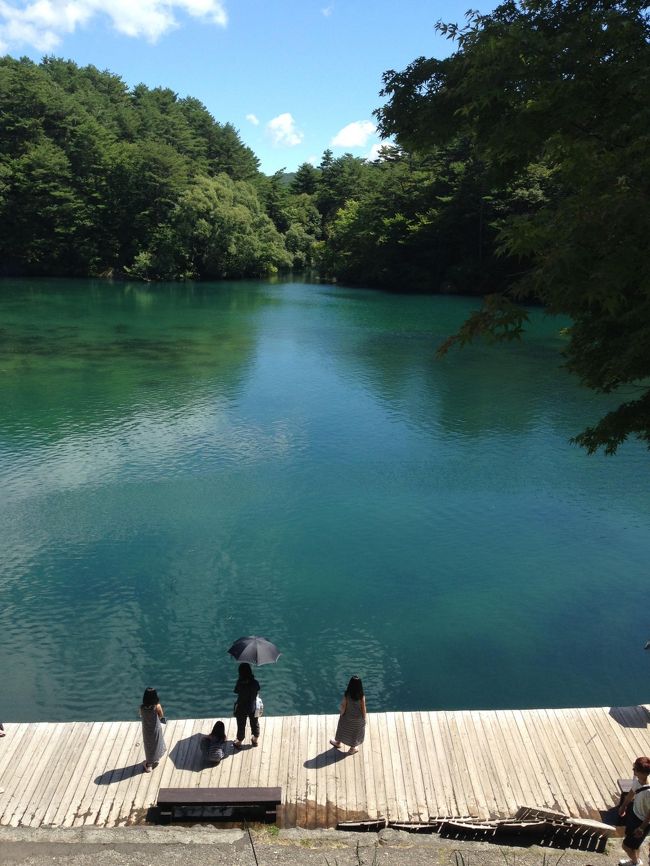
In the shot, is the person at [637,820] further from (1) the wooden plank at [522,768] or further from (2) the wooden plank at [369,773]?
(2) the wooden plank at [369,773]

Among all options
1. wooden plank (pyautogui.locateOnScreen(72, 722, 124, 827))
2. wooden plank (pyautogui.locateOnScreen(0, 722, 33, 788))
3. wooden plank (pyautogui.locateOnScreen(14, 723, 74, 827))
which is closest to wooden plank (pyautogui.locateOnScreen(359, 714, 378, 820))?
wooden plank (pyautogui.locateOnScreen(72, 722, 124, 827))

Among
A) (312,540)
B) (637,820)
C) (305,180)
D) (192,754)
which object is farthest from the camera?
(305,180)

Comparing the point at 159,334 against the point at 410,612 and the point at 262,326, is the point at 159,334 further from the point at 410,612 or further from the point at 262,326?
the point at 410,612

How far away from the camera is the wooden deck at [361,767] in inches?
307

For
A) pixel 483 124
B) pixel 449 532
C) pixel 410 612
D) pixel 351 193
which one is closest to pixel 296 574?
pixel 410 612

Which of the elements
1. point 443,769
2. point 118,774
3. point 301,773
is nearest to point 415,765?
point 443,769

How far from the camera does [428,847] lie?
7.14 meters

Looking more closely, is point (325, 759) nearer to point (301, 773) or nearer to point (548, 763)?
point (301, 773)

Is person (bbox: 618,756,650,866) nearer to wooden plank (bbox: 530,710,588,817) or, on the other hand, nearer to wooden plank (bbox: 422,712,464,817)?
wooden plank (bbox: 530,710,588,817)

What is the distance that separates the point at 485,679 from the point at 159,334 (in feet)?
118

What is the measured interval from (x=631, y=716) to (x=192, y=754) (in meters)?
5.74

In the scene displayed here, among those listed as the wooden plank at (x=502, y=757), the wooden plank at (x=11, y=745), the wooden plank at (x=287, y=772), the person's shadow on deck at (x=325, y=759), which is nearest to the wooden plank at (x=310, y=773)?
the person's shadow on deck at (x=325, y=759)

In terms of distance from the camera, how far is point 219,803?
24.7 ft

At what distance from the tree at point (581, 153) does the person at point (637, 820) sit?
4.13 m
